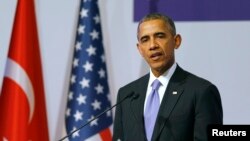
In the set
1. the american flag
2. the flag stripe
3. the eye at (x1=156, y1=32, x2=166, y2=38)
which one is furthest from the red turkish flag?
the eye at (x1=156, y1=32, x2=166, y2=38)

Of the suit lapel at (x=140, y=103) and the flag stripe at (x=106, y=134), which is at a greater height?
the suit lapel at (x=140, y=103)

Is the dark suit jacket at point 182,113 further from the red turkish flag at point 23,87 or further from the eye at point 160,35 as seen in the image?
the red turkish flag at point 23,87

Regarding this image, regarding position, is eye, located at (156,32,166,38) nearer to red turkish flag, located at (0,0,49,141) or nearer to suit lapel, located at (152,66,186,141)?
suit lapel, located at (152,66,186,141)

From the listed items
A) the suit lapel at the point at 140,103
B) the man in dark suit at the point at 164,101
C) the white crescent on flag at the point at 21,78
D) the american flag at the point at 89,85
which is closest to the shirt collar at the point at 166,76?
the man in dark suit at the point at 164,101

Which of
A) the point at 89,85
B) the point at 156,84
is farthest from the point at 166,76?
the point at 89,85

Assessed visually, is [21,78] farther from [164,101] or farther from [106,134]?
→ [164,101]

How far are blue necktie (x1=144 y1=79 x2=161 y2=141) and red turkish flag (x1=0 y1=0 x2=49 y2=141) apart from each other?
56.5 inches

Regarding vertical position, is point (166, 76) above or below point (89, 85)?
above

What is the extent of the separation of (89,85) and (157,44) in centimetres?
132

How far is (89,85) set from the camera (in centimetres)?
349

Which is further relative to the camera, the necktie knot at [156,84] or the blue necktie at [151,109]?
the necktie knot at [156,84]

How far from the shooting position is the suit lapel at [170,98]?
211cm

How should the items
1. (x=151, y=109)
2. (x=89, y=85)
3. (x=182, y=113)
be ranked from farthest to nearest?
(x=89, y=85), (x=151, y=109), (x=182, y=113)

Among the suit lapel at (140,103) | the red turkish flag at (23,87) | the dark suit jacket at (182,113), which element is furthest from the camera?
the red turkish flag at (23,87)
